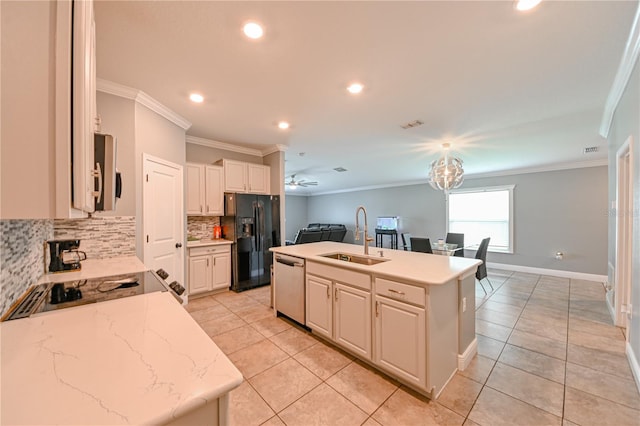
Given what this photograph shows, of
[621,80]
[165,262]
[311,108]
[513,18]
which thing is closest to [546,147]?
[621,80]

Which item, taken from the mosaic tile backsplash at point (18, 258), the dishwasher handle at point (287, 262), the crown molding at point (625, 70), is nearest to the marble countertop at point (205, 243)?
the dishwasher handle at point (287, 262)

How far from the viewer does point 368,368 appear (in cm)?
211

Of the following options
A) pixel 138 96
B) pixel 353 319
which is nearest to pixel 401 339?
pixel 353 319

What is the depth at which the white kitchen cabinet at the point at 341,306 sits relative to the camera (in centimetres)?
207

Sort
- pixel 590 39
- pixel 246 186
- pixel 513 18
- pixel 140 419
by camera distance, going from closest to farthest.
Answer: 1. pixel 140 419
2. pixel 513 18
3. pixel 590 39
4. pixel 246 186

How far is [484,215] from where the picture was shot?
21.0 feet

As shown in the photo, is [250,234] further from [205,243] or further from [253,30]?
[253,30]

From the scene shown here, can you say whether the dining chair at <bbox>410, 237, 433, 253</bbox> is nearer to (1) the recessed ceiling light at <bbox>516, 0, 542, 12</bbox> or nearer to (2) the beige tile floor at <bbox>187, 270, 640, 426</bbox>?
(2) the beige tile floor at <bbox>187, 270, 640, 426</bbox>

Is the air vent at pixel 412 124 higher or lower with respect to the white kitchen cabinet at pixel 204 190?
higher

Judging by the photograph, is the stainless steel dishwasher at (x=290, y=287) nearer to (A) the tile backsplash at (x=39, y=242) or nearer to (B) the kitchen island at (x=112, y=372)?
(A) the tile backsplash at (x=39, y=242)

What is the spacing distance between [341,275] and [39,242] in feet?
7.62

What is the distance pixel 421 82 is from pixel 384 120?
35.3 inches

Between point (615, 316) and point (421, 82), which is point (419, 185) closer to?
point (615, 316)

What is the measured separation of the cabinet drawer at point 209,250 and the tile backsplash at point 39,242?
114 centimetres
